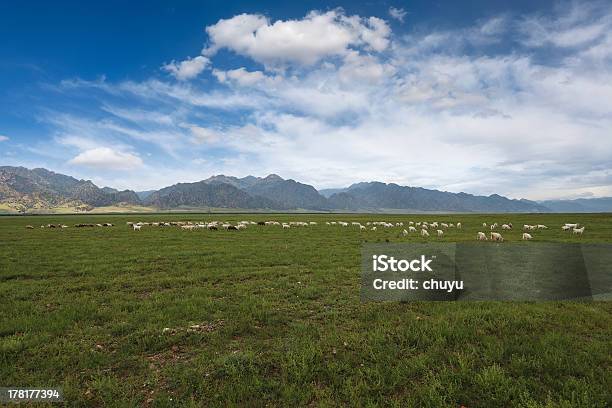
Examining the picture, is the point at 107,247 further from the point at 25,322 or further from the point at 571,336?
the point at 571,336

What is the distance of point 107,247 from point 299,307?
23.8 metres

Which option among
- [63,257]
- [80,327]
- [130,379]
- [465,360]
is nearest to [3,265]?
[63,257]

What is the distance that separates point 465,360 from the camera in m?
7.69

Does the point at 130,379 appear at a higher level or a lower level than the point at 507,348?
lower

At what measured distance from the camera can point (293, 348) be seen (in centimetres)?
864

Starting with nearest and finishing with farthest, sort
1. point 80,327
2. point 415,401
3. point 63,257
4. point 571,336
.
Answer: point 415,401, point 571,336, point 80,327, point 63,257

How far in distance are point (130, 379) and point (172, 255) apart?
17680 millimetres

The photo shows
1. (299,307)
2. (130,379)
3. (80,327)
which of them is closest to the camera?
(130,379)

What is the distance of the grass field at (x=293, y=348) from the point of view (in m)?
6.75

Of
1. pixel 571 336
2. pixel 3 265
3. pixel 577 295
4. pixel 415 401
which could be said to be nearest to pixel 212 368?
pixel 415 401

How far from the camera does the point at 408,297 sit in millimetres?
13375

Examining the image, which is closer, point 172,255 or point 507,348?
point 507,348

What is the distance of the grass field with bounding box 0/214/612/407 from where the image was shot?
675cm

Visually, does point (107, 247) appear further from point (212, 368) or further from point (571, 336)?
point (571, 336)
